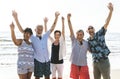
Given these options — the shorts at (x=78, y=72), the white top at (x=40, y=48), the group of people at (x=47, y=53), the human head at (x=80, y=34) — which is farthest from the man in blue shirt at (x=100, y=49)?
the white top at (x=40, y=48)

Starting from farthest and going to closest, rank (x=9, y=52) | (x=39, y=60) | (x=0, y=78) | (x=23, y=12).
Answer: (x=23, y=12) < (x=9, y=52) < (x=0, y=78) < (x=39, y=60)

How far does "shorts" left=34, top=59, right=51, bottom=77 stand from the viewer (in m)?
8.35

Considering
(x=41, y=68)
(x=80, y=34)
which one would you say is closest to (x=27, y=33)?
(x=41, y=68)

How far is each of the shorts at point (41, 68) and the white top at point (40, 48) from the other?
0.10m

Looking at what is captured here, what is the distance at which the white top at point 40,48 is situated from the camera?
825cm

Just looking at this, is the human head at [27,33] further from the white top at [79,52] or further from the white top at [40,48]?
the white top at [79,52]

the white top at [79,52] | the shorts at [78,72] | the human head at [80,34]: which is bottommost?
the shorts at [78,72]

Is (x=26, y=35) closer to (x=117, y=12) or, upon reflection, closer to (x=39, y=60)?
(x=39, y=60)

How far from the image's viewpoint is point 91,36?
8.30 meters

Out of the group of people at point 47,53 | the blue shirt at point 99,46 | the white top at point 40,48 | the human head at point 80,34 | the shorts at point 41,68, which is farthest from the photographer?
the human head at point 80,34

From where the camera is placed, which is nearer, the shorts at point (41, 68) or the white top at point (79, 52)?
the shorts at point (41, 68)

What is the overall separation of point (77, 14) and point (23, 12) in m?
8.18

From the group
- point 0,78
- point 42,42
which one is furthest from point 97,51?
point 0,78

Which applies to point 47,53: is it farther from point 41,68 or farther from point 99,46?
point 99,46
